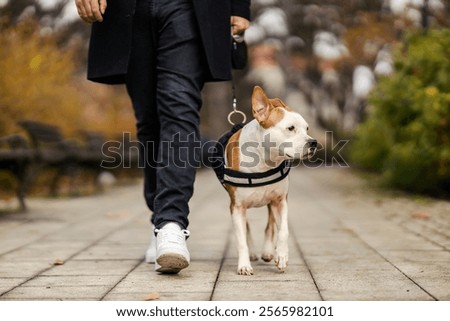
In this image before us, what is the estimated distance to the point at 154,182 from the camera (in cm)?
427

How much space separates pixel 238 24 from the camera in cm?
416

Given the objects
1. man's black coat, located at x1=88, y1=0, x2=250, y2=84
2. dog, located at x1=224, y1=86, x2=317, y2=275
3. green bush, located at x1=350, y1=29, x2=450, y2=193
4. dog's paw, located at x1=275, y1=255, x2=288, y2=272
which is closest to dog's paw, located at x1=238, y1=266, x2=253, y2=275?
dog, located at x1=224, y1=86, x2=317, y2=275

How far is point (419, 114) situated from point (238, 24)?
4.96m

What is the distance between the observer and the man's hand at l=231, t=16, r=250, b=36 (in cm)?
415

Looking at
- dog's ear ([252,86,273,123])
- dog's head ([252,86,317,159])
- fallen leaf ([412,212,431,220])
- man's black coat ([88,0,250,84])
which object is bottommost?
fallen leaf ([412,212,431,220])

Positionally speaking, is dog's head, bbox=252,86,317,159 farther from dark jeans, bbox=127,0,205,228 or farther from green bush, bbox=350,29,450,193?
green bush, bbox=350,29,450,193

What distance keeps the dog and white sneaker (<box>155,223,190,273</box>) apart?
1.01 feet

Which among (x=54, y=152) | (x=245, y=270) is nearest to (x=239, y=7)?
(x=245, y=270)

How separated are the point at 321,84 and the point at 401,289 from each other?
1080 inches

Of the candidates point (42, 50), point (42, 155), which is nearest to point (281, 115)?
point (42, 155)

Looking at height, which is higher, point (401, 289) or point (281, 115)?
point (281, 115)

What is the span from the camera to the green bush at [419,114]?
7840 millimetres

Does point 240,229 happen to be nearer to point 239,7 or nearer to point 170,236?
point 170,236
